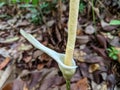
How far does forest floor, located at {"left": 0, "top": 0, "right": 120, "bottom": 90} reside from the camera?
115cm

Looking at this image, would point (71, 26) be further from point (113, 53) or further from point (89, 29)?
point (89, 29)

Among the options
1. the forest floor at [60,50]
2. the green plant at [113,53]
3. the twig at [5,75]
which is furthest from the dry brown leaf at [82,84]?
the twig at [5,75]

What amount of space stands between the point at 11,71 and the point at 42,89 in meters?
0.20

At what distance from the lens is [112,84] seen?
1.13 m

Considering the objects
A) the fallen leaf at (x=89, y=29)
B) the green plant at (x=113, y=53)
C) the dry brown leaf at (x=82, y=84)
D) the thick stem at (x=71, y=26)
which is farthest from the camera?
the fallen leaf at (x=89, y=29)

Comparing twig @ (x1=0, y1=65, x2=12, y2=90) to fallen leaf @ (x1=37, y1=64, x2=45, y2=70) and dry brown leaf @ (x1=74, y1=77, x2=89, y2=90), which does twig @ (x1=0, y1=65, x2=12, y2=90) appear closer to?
fallen leaf @ (x1=37, y1=64, x2=45, y2=70)

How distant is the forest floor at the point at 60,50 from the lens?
1148mm

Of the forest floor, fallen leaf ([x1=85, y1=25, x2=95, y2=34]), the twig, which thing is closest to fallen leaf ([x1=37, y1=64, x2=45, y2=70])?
the forest floor

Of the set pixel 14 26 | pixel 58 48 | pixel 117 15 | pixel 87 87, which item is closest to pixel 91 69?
pixel 87 87

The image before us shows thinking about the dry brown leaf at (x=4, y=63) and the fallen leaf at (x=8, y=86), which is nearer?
the fallen leaf at (x=8, y=86)

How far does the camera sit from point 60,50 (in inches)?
51.3

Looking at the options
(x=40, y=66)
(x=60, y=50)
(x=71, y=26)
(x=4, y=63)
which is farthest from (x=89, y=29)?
(x=71, y=26)

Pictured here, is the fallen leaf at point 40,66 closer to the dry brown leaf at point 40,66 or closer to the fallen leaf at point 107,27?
the dry brown leaf at point 40,66

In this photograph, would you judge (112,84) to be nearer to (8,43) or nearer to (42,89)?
(42,89)
